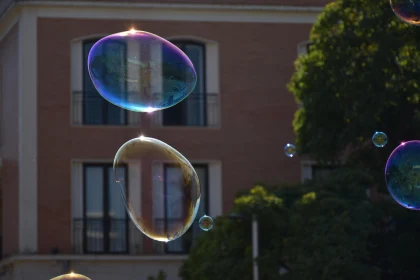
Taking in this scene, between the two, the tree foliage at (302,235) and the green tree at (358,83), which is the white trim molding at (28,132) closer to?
the tree foliage at (302,235)

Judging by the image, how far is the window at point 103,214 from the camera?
29.1 meters

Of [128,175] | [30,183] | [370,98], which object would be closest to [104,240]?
[30,183]

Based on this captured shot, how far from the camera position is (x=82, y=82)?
1157 inches

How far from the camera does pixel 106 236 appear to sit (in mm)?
29203

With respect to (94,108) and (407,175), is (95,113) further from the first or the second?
(407,175)

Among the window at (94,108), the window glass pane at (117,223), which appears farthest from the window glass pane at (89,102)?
the window glass pane at (117,223)

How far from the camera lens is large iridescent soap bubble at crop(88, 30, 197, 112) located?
16516 mm

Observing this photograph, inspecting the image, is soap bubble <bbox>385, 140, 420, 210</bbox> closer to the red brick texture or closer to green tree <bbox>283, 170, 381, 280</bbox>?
green tree <bbox>283, 170, 381, 280</bbox>

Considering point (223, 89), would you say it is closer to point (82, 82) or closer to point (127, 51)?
point (82, 82)

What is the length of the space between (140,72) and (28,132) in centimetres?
1292

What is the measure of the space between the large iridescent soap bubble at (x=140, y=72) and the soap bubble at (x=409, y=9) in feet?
9.50

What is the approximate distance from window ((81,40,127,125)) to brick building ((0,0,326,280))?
1.0 inches

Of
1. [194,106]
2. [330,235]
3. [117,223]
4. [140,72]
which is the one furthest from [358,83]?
[140,72]

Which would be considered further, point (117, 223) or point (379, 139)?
point (117, 223)
